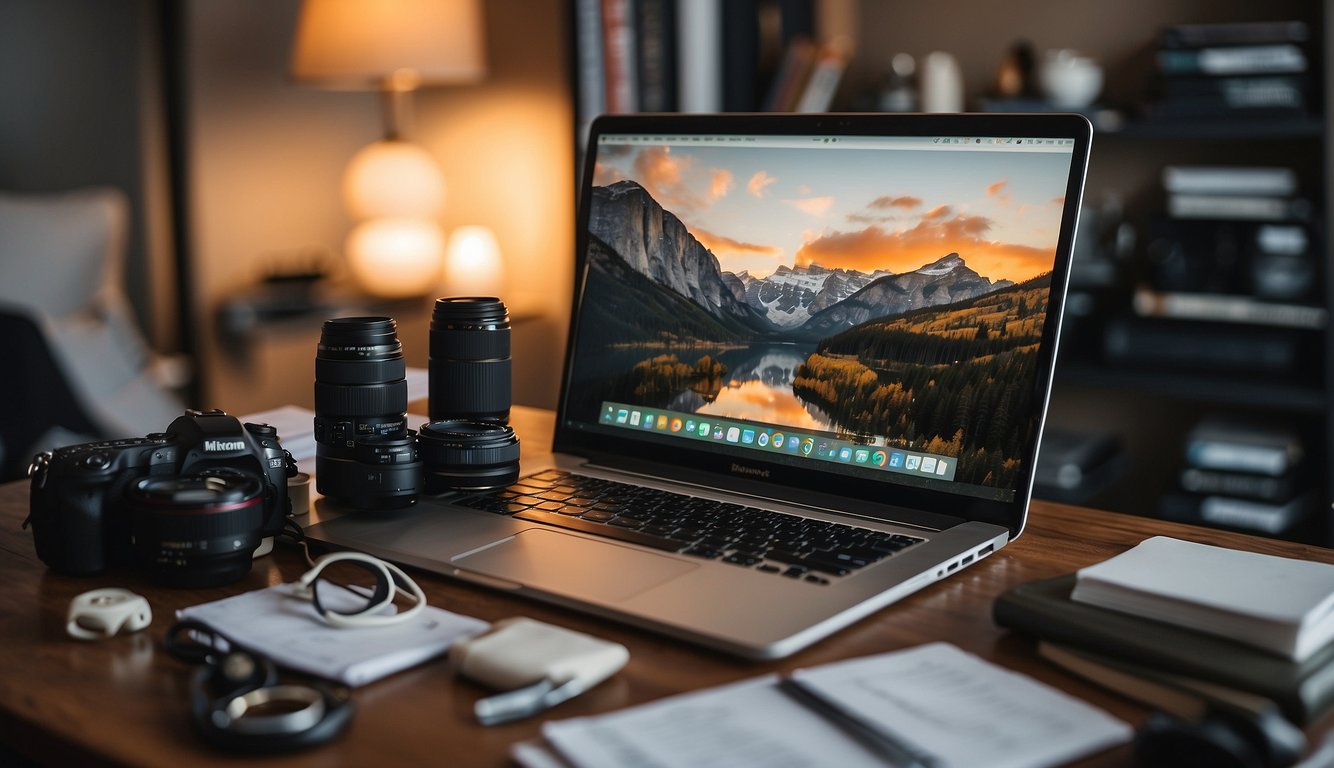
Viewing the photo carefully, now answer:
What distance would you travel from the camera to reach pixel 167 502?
835 millimetres

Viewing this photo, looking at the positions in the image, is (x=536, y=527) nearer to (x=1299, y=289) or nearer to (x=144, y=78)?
(x=1299, y=289)

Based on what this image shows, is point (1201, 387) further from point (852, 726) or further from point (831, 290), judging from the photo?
point (852, 726)

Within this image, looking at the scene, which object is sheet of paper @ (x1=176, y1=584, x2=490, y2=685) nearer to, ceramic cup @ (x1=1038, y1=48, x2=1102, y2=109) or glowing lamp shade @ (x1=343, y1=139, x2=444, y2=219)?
ceramic cup @ (x1=1038, y1=48, x2=1102, y2=109)

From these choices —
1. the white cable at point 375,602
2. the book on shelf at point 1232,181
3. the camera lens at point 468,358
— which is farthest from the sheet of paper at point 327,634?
the book on shelf at point 1232,181

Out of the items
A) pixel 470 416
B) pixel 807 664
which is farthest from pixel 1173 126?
pixel 807 664

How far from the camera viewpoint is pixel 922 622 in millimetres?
790

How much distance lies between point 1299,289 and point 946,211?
1.62 metres

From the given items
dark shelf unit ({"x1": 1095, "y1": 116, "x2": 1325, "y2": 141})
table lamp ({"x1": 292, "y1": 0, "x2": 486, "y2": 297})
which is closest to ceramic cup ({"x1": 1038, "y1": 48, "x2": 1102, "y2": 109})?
dark shelf unit ({"x1": 1095, "y1": 116, "x2": 1325, "y2": 141})

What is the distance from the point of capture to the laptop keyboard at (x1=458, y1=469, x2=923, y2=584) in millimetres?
859

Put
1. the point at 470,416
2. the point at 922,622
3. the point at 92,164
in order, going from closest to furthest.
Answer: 1. the point at 922,622
2. the point at 470,416
3. the point at 92,164

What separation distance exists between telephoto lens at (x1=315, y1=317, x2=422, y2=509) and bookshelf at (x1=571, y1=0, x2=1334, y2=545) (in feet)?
5.87

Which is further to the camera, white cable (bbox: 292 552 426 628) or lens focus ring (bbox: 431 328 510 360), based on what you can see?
lens focus ring (bbox: 431 328 510 360)

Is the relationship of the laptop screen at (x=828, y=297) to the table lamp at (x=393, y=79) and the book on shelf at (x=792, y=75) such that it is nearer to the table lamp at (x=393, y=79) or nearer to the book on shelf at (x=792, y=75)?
the book on shelf at (x=792, y=75)

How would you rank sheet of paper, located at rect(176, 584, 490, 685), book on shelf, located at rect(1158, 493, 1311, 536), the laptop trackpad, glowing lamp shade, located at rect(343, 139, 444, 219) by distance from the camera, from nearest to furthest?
sheet of paper, located at rect(176, 584, 490, 685) → the laptop trackpad → book on shelf, located at rect(1158, 493, 1311, 536) → glowing lamp shade, located at rect(343, 139, 444, 219)
